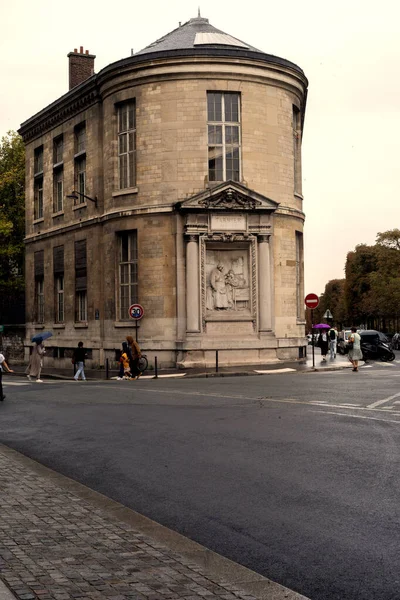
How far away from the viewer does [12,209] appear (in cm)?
5406

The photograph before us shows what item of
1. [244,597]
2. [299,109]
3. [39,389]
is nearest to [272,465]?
[244,597]

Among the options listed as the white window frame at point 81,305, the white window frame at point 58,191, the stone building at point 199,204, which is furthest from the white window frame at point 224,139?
the white window frame at point 58,191

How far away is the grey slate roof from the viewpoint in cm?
3153

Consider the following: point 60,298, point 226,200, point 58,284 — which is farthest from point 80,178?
point 226,200

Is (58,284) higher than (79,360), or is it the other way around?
(58,284)

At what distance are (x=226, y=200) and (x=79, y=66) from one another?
51.6ft

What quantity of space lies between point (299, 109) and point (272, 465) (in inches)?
1073

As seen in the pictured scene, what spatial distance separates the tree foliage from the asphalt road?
3728cm

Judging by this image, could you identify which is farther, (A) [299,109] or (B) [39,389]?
(A) [299,109]

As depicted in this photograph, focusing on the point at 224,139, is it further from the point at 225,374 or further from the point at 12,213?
the point at 12,213

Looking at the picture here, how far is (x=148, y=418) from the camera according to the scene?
13.5 meters

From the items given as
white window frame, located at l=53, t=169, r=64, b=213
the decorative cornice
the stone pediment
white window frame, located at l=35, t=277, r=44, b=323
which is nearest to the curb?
the stone pediment

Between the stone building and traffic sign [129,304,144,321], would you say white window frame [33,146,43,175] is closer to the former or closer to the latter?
the stone building

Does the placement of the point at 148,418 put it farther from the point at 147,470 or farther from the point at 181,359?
the point at 181,359
